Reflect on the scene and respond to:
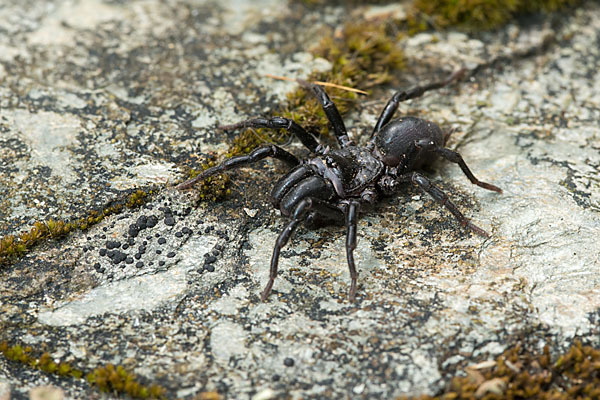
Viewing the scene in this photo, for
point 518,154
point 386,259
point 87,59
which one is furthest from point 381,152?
point 87,59

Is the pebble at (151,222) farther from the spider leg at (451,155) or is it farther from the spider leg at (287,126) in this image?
the spider leg at (451,155)

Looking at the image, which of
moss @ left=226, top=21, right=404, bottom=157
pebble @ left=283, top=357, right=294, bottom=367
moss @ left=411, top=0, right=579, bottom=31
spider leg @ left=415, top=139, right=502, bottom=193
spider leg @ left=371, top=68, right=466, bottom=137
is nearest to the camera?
pebble @ left=283, top=357, right=294, bottom=367

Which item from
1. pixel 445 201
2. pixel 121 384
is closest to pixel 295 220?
pixel 445 201

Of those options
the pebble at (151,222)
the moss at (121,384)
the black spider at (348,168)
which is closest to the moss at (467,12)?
the black spider at (348,168)

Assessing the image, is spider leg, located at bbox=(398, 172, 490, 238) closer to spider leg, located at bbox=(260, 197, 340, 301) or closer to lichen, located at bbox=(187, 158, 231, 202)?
spider leg, located at bbox=(260, 197, 340, 301)

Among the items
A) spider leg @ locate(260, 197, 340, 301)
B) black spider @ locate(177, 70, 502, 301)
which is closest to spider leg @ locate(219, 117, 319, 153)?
black spider @ locate(177, 70, 502, 301)

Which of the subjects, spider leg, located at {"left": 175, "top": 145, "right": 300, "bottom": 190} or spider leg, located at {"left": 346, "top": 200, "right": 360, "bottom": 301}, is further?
spider leg, located at {"left": 175, "top": 145, "right": 300, "bottom": 190}

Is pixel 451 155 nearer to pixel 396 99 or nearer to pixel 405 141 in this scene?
pixel 405 141
